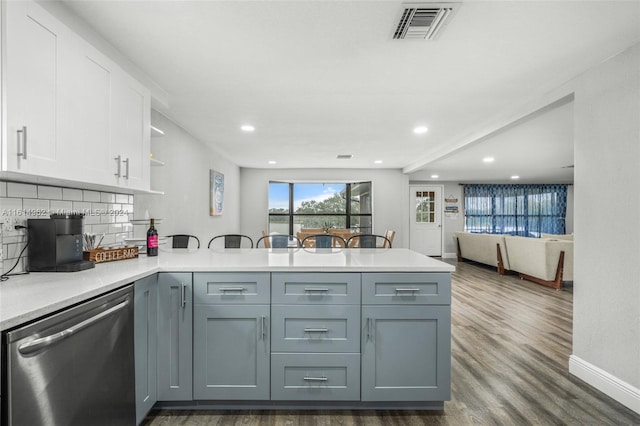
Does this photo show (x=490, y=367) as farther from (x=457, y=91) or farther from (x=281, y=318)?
(x=457, y=91)

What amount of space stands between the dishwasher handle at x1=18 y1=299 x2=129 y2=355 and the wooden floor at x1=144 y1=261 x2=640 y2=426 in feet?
2.92

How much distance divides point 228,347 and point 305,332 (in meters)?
0.46

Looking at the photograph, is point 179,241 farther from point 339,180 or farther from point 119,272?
point 339,180

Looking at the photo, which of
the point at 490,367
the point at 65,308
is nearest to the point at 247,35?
the point at 65,308

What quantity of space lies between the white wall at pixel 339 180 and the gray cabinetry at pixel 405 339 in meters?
5.89

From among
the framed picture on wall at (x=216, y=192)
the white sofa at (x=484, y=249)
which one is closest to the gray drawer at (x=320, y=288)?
the framed picture on wall at (x=216, y=192)

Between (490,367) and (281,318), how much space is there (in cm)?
178

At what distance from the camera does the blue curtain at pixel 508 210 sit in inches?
388

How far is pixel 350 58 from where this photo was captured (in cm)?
233

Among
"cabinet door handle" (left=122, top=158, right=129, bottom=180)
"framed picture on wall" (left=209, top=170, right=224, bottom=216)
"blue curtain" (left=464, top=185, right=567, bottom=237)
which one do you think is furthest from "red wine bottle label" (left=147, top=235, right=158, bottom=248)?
"blue curtain" (left=464, top=185, right=567, bottom=237)

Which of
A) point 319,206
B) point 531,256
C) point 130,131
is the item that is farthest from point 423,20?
point 319,206

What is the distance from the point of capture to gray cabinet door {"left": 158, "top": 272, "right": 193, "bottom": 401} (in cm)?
196

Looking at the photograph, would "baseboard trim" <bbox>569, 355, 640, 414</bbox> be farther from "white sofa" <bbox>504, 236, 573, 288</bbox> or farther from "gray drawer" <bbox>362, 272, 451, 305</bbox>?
"white sofa" <bbox>504, 236, 573, 288</bbox>

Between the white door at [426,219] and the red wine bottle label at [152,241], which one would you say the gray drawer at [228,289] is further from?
the white door at [426,219]
